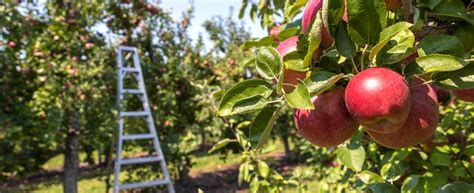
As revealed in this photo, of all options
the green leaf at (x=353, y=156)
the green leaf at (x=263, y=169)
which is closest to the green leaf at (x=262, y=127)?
the green leaf at (x=353, y=156)

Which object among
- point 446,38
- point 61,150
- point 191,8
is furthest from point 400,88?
point 191,8

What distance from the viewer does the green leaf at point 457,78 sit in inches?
26.7

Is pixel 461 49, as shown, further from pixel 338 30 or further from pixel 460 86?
pixel 338 30

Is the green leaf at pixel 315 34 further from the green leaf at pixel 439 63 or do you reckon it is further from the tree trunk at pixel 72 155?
the tree trunk at pixel 72 155

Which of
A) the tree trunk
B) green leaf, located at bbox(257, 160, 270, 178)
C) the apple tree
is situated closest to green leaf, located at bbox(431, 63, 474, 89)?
the apple tree

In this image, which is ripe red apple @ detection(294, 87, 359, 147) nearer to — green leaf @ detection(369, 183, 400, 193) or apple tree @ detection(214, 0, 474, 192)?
apple tree @ detection(214, 0, 474, 192)

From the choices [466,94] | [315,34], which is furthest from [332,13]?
[466,94]

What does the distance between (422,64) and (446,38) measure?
0.08 m

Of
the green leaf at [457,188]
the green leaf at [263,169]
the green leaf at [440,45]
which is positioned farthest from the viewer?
the green leaf at [263,169]

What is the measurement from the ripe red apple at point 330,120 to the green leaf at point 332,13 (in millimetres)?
112

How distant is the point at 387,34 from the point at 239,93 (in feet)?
0.83

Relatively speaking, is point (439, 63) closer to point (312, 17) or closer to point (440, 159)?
point (312, 17)

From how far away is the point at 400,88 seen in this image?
62 centimetres

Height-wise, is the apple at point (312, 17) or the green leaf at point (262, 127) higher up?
the apple at point (312, 17)
